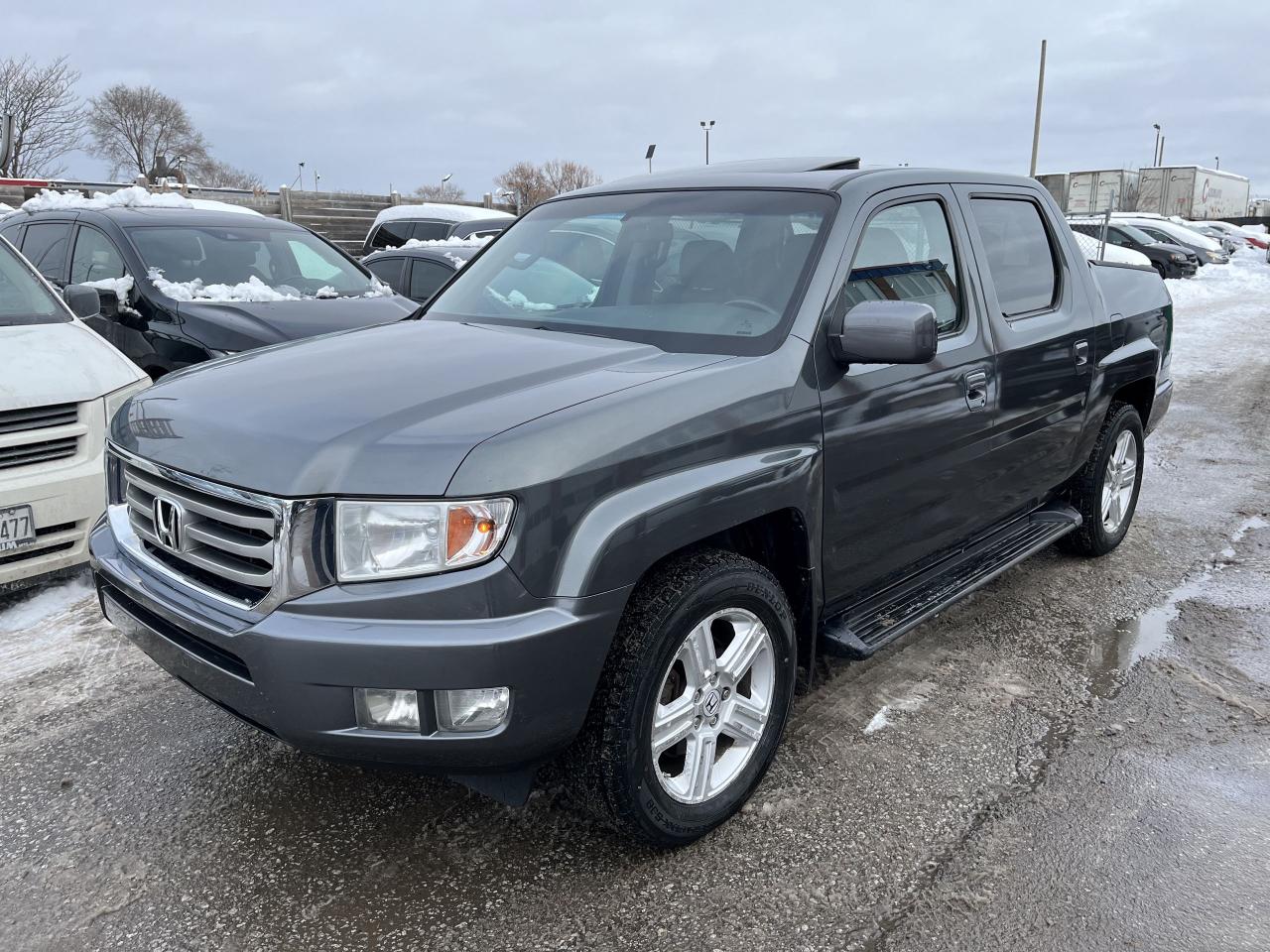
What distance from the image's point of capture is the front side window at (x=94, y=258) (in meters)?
6.58

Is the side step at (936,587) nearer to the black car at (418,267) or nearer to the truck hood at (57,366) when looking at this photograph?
the truck hood at (57,366)

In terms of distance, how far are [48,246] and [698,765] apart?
22.3 ft

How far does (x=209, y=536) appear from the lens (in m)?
2.41

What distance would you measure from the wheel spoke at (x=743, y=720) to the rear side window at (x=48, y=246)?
21.0ft

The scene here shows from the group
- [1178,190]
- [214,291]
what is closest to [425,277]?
[214,291]

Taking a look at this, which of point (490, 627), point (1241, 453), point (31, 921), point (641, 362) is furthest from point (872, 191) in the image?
point (1241, 453)

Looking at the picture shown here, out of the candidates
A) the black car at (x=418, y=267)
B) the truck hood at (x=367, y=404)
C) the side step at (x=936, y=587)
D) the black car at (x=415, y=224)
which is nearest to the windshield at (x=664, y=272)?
the truck hood at (x=367, y=404)

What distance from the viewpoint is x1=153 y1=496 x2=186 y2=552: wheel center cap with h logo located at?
8.25 feet

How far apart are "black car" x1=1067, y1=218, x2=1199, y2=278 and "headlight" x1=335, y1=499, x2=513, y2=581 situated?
78.4 ft

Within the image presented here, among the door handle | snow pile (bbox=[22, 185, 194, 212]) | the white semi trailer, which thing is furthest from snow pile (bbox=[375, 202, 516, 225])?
the white semi trailer

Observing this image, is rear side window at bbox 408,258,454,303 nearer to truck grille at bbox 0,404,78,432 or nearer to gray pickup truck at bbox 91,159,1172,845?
truck grille at bbox 0,404,78,432

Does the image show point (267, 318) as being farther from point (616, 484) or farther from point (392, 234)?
point (392, 234)

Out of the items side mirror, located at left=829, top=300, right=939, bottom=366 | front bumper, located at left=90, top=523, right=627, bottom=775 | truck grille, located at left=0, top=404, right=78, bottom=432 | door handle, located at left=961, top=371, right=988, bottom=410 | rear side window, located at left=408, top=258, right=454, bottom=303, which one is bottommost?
front bumper, located at left=90, top=523, right=627, bottom=775

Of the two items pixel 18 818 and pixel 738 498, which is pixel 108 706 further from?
pixel 738 498
